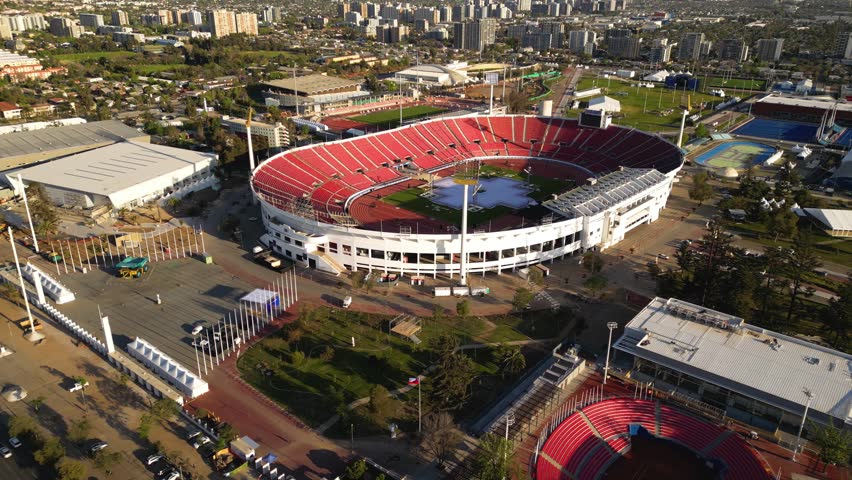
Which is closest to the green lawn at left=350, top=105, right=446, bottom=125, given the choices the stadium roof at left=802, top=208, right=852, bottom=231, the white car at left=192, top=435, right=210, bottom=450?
the stadium roof at left=802, top=208, right=852, bottom=231

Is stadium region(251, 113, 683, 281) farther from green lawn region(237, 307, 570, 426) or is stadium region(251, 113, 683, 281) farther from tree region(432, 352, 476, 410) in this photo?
tree region(432, 352, 476, 410)

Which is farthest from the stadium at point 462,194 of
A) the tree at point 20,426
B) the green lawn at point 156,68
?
the green lawn at point 156,68

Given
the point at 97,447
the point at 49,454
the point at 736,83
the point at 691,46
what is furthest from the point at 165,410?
the point at 691,46

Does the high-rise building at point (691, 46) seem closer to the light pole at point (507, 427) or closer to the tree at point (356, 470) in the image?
the light pole at point (507, 427)

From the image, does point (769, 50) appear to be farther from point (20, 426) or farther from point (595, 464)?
point (20, 426)

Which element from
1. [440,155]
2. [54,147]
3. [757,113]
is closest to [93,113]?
[54,147]

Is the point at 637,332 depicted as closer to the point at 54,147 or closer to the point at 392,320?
the point at 392,320
